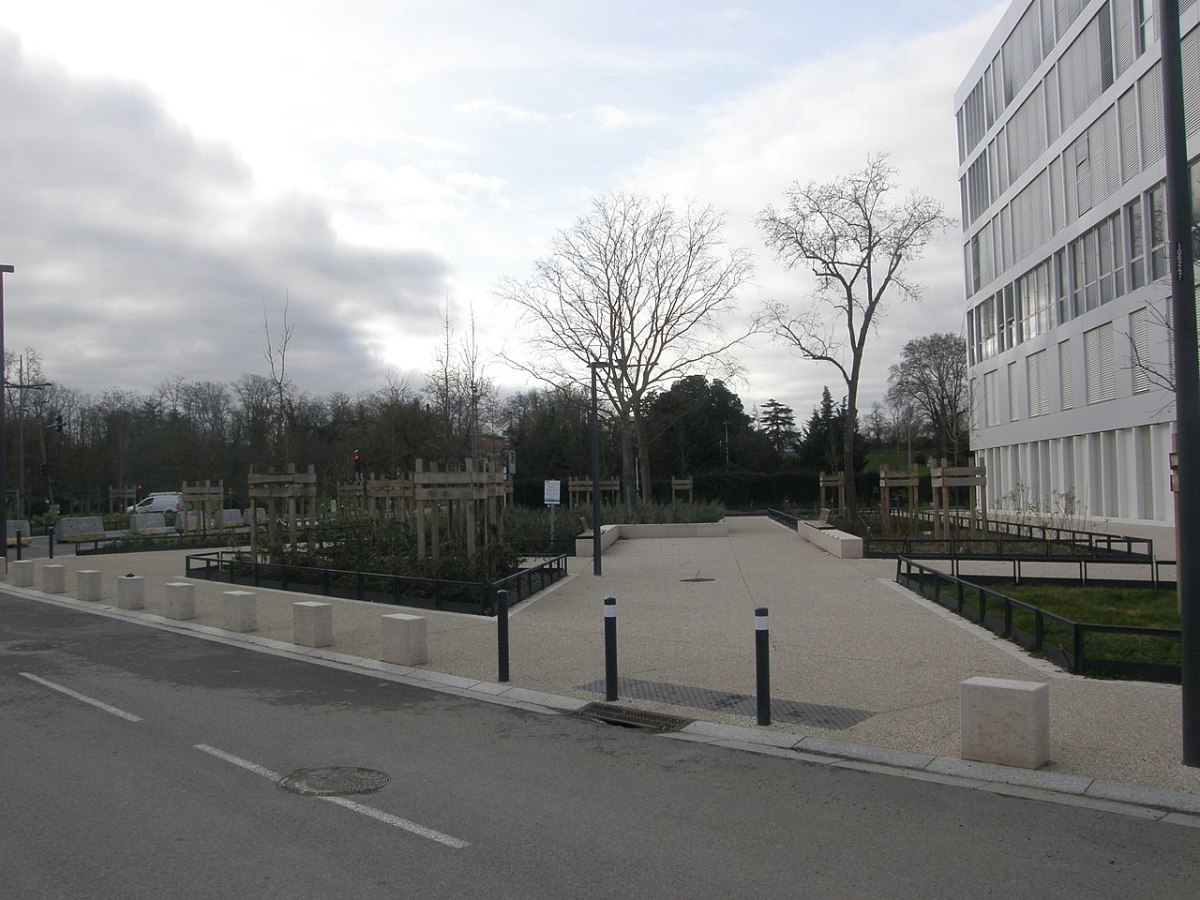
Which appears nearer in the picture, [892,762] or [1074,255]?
[892,762]

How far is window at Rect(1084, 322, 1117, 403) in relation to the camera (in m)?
30.5

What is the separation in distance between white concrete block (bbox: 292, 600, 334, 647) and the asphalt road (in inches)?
149

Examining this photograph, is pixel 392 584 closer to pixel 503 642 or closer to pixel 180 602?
pixel 180 602

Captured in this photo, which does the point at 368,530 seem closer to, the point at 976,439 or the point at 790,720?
the point at 790,720


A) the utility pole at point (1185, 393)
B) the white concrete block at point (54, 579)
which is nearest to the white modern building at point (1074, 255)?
the utility pole at point (1185, 393)

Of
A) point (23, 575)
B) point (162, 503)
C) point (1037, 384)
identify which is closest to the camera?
point (23, 575)

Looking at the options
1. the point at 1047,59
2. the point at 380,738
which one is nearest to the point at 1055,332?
the point at 1047,59

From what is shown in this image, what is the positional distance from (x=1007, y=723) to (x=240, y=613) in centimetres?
1130

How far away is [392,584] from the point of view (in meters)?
16.8

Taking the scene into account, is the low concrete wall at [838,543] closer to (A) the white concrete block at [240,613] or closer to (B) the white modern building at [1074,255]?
(B) the white modern building at [1074,255]

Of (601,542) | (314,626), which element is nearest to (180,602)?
(314,626)

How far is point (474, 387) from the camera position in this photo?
3086 centimetres

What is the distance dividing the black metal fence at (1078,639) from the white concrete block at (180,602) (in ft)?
40.4

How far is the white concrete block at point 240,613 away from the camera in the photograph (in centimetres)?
1418
